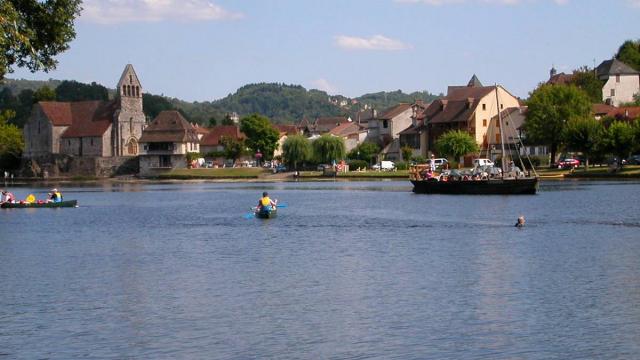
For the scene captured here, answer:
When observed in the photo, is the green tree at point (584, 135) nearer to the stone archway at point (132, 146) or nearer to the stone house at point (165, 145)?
the stone house at point (165, 145)

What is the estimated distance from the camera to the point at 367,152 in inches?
6097

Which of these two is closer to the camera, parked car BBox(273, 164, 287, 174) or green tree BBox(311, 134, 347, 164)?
green tree BBox(311, 134, 347, 164)

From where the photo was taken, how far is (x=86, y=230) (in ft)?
202

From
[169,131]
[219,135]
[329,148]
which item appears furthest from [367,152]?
[219,135]

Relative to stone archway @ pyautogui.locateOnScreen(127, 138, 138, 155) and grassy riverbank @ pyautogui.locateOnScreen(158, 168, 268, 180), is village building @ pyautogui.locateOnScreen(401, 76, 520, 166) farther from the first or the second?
stone archway @ pyautogui.locateOnScreen(127, 138, 138, 155)

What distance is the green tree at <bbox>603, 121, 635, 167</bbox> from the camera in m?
109

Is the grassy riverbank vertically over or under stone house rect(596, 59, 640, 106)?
under

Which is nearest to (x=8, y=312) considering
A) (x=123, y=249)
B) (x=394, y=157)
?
(x=123, y=249)

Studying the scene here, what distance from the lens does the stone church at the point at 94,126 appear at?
542 ft

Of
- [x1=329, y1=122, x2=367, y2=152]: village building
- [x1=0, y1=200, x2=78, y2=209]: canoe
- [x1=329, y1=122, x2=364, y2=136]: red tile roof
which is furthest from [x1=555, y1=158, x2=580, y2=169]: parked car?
[x1=329, y1=122, x2=364, y2=136]: red tile roof

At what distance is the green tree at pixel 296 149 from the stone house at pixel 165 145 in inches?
897

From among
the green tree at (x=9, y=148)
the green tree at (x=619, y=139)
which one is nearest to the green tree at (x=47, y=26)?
the green tree at (x=619, y=139)

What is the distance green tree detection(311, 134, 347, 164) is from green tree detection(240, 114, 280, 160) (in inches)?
679

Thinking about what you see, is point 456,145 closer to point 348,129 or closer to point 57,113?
point 348,129
